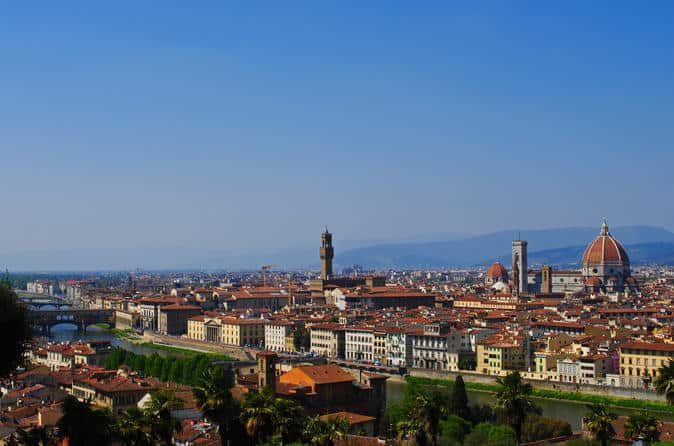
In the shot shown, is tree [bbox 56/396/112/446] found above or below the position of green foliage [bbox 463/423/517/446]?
above

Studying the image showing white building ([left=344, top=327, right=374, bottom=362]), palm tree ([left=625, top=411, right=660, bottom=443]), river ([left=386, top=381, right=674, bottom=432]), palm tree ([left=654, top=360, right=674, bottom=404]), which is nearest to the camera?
palm tree ([left=654, top=360, right=674, bottom=404])

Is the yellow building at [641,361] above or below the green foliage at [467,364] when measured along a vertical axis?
above

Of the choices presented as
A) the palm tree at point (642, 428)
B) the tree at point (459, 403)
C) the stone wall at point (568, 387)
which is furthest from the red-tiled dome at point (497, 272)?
the palm tree at point (642, 428)

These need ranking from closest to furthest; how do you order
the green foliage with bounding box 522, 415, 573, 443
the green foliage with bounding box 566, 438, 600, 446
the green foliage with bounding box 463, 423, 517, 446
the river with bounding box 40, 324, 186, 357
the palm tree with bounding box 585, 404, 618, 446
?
the palm tree with bounding box 585, 404, 618, 446 → the green foliage with bounding box 566, 438, 600, 446 → the green foliage with bounding box 463, 423, 517, 446 → the green foliage with bounding box 522, 415, 573, 443 → the river with bounding box 40, 324, 186, 357

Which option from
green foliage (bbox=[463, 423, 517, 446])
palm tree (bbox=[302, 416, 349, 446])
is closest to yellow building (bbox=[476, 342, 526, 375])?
green foliage (bbox=[463, 423, 517, 446])

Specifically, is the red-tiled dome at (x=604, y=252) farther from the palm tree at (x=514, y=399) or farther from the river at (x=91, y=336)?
the palm tree at (x=514, y=399)

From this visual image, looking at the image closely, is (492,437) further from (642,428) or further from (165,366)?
(165,366)

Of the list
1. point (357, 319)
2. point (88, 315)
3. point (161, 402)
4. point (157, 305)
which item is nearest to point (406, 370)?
point (357, 319)

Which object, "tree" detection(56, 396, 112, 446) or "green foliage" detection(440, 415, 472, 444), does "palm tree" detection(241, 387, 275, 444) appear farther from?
"green foliage" detection(440, 415, 472, 444)

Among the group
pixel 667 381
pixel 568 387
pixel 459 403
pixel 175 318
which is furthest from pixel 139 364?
pixel 175 318
